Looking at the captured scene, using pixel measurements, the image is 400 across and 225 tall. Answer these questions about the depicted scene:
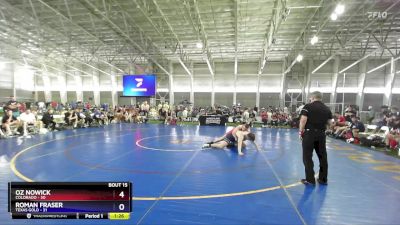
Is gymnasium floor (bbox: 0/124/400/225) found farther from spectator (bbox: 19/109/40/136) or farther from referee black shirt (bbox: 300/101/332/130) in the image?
spectator (bbox: 19/109/40/136)

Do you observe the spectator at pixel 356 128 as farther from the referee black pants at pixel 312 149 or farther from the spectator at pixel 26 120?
the spectator at pixel 26 120

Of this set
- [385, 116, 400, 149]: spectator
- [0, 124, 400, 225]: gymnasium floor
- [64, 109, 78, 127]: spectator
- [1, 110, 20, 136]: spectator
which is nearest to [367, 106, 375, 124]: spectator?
[385, 116, 400, 149]: spectator

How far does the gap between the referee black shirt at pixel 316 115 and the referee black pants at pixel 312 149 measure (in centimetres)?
12

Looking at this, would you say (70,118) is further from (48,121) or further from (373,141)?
(373,141)

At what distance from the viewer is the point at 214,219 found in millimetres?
3072

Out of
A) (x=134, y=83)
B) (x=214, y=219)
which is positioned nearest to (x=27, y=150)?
(x=214, y=219)

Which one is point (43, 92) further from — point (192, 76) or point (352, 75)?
point (352, 75)

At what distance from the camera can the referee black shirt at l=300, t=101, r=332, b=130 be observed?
436cm

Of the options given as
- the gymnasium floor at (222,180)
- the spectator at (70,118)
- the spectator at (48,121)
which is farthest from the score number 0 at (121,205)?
the spectator at (70,118)

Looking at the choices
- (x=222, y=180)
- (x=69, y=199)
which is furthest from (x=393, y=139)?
(x=69, y=199)

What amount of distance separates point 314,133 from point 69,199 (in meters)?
4.13

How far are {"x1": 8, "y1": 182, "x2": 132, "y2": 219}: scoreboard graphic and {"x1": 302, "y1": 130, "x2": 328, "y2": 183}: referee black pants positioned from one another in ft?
11.7

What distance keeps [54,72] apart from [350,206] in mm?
37137

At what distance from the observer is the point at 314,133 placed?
439 cm
